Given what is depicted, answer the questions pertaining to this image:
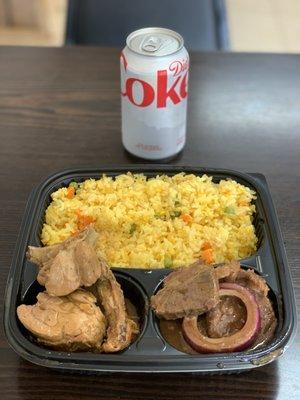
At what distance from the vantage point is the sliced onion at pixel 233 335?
90cm

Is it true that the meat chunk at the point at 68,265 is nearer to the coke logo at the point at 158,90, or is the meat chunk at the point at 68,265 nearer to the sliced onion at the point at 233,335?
the sliced onion at the point at 233,335

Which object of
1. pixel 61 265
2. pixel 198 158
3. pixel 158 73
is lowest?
pixel 198 158

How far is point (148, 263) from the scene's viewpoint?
3.53 feet

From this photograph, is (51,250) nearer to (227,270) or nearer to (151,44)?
(227,270)

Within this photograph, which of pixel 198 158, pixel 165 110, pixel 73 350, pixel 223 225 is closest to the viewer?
pixel 73 350

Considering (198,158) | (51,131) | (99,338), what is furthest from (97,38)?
(99,338)

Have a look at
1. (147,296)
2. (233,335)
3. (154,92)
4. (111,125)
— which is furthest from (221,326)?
(111,125)

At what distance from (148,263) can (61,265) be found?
8.5 inches

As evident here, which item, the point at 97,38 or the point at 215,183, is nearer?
the point at 215,183

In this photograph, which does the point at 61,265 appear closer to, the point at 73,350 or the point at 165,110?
the point at 73,350

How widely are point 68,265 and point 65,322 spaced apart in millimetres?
101

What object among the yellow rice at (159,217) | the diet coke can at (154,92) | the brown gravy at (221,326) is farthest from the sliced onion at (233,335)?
the diet coke can at (154,92)

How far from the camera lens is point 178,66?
122cm

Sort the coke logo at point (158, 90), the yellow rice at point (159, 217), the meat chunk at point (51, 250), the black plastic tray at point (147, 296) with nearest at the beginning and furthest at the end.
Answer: the black plastic tray at point (147, 296), the meat chunk at point (51, 250), the yellow rice at point (159, 217), the coke logo at point (158, 90)
